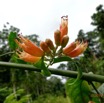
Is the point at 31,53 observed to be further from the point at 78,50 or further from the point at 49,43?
the point at 78,50

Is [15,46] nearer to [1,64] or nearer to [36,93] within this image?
[1,64]

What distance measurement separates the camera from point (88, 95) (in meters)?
1.50

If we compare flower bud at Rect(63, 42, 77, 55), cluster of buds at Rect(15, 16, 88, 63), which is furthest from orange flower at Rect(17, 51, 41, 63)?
flower bud at Rect(63, 42, 77, 55)

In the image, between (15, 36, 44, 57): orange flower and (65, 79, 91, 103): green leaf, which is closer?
(15, 36, 44, 57): orange flower

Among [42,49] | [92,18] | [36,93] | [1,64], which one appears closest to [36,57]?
[42,49]

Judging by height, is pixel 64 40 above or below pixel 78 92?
above

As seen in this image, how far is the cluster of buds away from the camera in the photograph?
4.42 feet

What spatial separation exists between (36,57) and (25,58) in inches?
1.7

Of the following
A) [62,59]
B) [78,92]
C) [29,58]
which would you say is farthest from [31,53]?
[78,92]

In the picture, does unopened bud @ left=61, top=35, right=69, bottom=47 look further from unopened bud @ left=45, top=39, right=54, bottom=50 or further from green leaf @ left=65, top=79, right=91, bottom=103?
green leaf @ left=65, top=79, right=91, bottom=103

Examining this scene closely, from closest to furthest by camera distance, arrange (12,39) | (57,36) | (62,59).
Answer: (62,59), (57,36), (12,39)

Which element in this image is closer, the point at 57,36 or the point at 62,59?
the point at 62,59

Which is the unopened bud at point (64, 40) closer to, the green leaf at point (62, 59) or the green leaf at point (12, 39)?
the green leaf at point (62, 59)

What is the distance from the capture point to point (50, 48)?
4.53 ft
